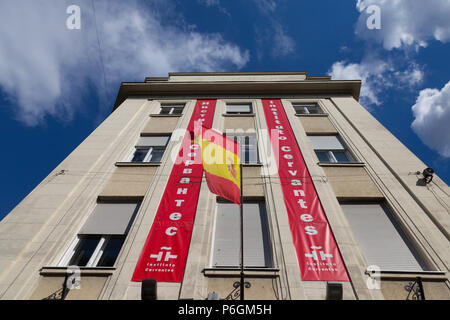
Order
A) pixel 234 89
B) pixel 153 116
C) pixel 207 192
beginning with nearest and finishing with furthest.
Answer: pixel 207 192 < pixel 153 116 < pixel 234 89

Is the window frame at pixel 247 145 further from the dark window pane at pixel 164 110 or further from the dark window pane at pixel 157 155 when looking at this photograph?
the dark window pane at pixel 164 110

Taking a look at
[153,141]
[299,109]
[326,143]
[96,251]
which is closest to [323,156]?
[326,143]

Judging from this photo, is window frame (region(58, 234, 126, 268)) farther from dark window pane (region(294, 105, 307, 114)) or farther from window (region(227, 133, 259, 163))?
dark window pane (region(294, 105, 307, 114))

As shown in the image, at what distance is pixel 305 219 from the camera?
6.88 m

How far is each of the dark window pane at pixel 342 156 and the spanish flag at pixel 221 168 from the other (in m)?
5.47

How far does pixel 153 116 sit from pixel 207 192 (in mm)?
7029

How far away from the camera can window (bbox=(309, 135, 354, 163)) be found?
982cm

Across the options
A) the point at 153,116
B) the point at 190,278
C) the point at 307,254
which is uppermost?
the point at 153,116

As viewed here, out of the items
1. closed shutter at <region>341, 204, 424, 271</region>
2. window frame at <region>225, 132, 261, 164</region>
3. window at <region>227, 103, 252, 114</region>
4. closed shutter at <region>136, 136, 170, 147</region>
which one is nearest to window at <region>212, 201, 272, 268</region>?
window frame at <region>225, 132, 261, 164</region>

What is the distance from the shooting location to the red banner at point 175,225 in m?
5.70

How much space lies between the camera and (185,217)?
705 centimetres
